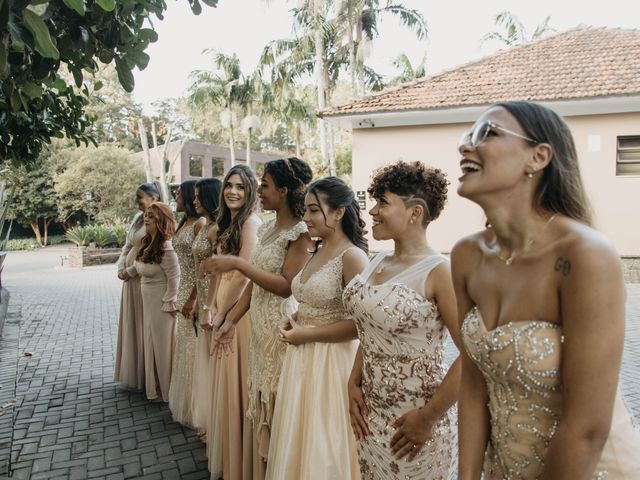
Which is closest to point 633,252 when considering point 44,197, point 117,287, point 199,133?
point 117,287

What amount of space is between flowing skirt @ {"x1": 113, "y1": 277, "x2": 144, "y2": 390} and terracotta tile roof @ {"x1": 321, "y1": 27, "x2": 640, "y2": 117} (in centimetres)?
1059

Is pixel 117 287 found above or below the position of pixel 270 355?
below

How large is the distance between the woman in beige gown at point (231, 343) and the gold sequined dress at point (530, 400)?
8.17 feet

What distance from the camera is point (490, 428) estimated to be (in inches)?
68.3

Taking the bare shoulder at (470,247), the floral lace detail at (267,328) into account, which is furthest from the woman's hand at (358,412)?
the bare shoulder at (470,247)

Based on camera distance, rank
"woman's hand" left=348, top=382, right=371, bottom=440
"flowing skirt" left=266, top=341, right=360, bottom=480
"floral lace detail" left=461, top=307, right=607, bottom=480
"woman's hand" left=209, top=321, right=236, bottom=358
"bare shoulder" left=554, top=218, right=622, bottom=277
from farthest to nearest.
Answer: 1. "woman's hand" left=209, top=321, right=236, bottom=358
2. "flowing skirt" left=266, top=341, right=360, bottom=480
3. "woman's hand" left=348, top=382, right=371, bottom=440
4. "floral lace detail" left=461, top=307, right=607, bottom=480
5. "bare shoulder" left=554, top=218, right=622, bottom=277

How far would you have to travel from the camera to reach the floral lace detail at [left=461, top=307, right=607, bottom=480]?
1.43m

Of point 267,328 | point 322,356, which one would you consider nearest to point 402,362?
point 322,356

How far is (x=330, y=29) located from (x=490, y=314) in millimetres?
25635

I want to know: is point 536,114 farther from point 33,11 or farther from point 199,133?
point 199,133

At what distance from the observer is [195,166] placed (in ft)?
166

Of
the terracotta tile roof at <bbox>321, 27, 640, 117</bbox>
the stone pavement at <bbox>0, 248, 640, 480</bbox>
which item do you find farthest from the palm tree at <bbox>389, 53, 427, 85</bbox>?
the stone pavement at <bbox>0, 248, 640, 480</bbox>

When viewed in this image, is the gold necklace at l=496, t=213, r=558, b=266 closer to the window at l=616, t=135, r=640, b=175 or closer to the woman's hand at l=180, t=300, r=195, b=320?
the woman's hand at l=180, t=300, r=195, b=320

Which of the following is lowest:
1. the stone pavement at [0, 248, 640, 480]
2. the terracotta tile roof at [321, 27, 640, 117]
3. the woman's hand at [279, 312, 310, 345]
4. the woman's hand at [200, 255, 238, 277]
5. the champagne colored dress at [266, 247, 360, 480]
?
the stone pavement at [0, 248, 640, 480]
